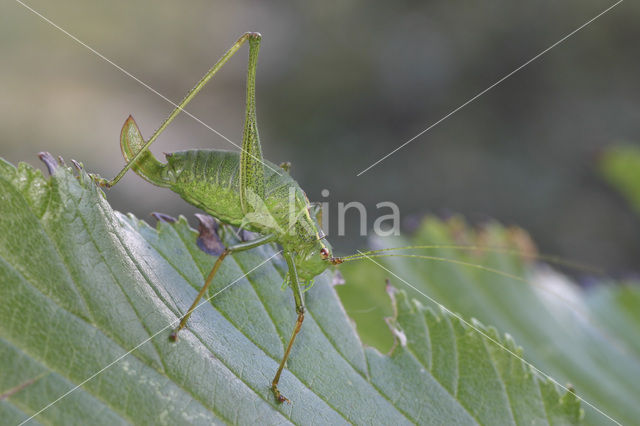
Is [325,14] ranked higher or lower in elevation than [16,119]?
higher

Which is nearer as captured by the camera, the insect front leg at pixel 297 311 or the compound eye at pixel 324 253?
the insect front leg at pixel 297 311

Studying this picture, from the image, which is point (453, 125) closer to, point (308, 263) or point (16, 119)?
point (16, 119)

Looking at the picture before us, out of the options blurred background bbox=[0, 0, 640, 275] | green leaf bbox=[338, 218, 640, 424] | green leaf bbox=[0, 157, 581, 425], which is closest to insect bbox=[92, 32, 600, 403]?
green leaf bbox=[0, 157, 581, 425]

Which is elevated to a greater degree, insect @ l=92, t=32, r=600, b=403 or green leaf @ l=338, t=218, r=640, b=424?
green leaf @ l=338, t=218, r=640, b=424

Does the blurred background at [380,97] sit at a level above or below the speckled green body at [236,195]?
above

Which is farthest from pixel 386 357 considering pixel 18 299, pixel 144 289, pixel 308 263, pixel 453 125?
pixel 453 125

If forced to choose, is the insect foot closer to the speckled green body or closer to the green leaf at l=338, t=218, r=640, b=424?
the speckled green body

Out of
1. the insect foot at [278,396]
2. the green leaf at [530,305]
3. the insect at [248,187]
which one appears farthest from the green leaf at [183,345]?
the green leaf at [530,305]

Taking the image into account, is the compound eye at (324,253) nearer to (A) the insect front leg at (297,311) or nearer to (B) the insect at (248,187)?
(B) the insect at (248,187)
